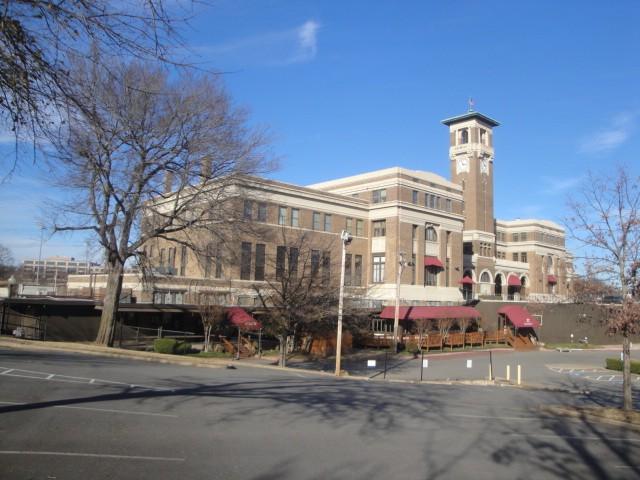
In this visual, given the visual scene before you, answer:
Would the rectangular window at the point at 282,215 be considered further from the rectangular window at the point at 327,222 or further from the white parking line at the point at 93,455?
the white parking line at the point at 93,455

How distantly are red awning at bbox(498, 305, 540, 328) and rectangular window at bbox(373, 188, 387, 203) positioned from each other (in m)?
17.5

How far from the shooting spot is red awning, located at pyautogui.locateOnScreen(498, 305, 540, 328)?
54.5 metres

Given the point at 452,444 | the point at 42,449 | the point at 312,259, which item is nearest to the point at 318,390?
the point at 452,444

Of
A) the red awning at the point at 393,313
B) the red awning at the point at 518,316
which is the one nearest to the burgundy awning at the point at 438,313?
the red awning at the point at 393,313

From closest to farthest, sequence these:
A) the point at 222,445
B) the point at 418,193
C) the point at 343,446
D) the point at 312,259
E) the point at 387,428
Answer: the point at 222,445, the point at 343,446, the point at 387,428, the point at 312,259, the point at 418,193

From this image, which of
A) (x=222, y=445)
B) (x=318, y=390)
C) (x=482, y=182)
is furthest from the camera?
(x=482, y=182)

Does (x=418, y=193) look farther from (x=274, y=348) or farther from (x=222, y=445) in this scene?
(x=222, y=445)

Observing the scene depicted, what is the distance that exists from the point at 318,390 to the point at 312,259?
18.7m

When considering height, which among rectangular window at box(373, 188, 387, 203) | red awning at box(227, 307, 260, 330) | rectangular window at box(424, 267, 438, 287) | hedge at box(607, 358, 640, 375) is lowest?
hedge at box(607, 358, 640, 375)

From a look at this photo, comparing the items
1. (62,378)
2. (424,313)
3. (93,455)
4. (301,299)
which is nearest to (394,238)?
(424,313)

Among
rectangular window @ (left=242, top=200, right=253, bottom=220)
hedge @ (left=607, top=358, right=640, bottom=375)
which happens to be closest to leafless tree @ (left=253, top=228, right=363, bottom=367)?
rectangular window @ (left=242, top=200, right=253, bottom=220)

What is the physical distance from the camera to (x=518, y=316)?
56.3 meters

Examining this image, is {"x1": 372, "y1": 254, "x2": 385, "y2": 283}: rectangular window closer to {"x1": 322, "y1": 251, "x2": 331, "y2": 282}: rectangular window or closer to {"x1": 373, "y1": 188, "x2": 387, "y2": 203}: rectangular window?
{"x1": 373, "y1": 188, "x2": 387, "y2": 203}: rectangular window

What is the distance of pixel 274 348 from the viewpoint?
4078cm
